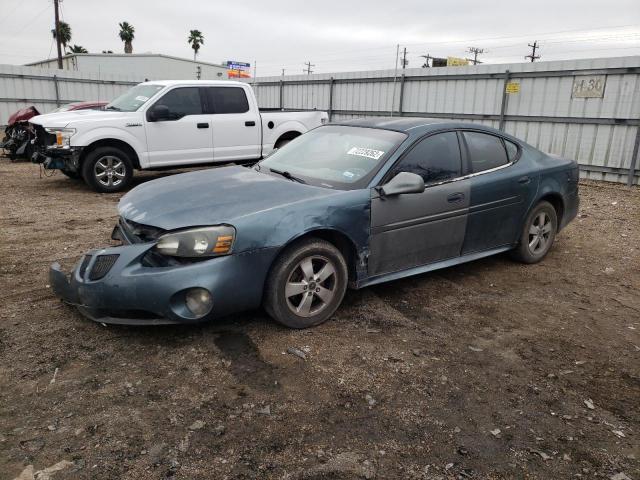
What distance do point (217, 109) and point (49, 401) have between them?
7388 millimetres

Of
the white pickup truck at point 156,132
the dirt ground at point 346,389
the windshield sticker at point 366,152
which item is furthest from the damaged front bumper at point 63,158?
the windshield sticker at point 366,152

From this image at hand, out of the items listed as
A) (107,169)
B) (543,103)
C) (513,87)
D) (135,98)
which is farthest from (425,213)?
(513,87)

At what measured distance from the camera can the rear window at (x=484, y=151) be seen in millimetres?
4645

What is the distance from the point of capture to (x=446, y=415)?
2.78m

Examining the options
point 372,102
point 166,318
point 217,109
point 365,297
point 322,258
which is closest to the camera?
point 166,318

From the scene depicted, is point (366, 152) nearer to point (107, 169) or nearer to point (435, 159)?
point (435, 159)

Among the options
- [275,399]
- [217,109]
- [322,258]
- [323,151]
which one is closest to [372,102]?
[217,109]

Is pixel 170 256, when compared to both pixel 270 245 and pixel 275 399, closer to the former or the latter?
pixel 270 245

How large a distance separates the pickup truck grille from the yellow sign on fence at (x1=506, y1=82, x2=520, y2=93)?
32.8 feet

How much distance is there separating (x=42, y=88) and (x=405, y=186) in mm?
19595

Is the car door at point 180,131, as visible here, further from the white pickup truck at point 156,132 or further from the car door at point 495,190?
the car door at point 495,190

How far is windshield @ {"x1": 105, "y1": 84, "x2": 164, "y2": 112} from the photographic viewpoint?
8938 mm

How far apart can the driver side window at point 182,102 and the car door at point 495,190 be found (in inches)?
232

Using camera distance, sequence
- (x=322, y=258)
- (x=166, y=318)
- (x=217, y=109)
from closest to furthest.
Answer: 1. (x=166, y=318)
2. (x=322, y=258)
3. (x=217, y=109)
